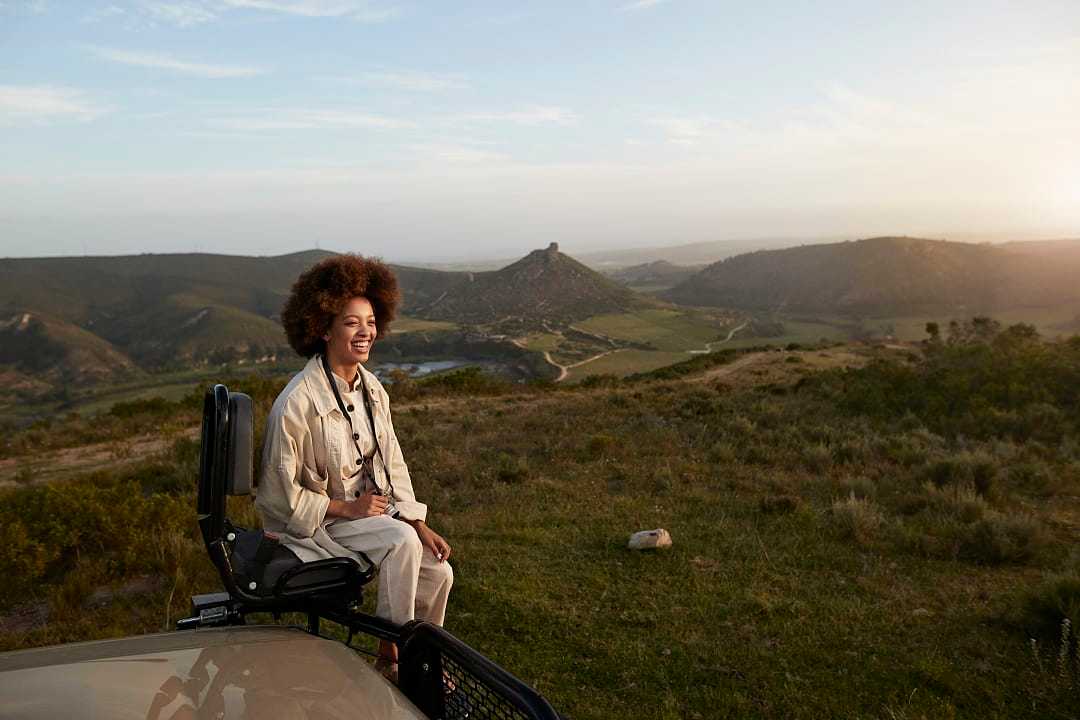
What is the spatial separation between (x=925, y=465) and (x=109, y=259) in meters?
145

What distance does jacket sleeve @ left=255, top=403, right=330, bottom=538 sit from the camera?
9.02 ft

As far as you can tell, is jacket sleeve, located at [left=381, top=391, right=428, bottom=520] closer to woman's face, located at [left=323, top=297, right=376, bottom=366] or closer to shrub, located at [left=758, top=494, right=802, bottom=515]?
woman's face, located at [left=323, top=297, right=376, bottom=366]

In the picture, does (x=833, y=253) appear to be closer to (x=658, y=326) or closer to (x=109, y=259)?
(x=658, y=326)

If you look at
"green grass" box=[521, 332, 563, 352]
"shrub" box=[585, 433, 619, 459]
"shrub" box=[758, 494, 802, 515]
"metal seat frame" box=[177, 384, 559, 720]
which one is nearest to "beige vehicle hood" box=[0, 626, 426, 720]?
"metal seat frame" box=[177, 384, 559, 720]

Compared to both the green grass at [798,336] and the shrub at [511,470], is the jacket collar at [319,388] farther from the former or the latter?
the green grass at [798,336]

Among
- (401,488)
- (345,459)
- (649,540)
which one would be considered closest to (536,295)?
(649,540)

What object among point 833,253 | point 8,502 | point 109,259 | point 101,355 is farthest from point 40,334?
point 833,253

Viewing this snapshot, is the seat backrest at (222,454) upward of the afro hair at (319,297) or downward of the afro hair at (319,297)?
downward

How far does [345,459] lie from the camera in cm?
303

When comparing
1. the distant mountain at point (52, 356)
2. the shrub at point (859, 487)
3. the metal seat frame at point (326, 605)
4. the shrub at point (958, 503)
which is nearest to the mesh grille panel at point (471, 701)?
the metal seat frame at point (326, 605)

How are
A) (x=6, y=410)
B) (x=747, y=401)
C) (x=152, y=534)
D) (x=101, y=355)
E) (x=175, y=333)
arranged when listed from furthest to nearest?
(x=175, y=333)
(x=101, y=355)
(x=6, y=410)
(x=747, y=401)
(x=152, y=534)

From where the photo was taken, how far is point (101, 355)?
250ft

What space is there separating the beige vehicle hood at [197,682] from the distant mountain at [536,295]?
250 ft

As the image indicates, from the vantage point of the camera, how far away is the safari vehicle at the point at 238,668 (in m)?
1.39
